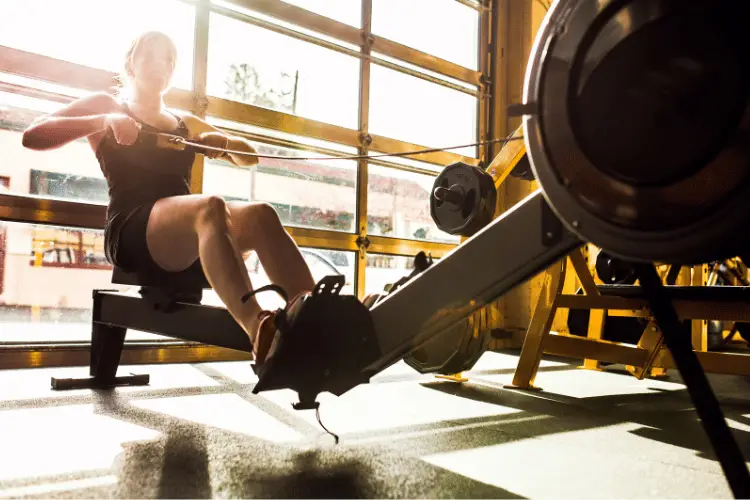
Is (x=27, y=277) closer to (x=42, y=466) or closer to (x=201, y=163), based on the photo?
(x=201, y=163)

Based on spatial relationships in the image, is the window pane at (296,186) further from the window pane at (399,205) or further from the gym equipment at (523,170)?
the gym equipment at (523,170)

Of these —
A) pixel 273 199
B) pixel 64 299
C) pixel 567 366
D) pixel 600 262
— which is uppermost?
pixel 273 199

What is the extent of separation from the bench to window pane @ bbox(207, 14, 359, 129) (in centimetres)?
169

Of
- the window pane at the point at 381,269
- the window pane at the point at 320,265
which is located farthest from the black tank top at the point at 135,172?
the window pane at the point at 381,269

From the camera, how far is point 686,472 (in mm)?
1488

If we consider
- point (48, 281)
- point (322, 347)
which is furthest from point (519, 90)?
point (322, 347)

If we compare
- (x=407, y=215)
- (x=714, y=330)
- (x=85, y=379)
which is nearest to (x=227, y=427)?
(x=85, y=379)

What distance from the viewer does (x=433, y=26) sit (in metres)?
4.94

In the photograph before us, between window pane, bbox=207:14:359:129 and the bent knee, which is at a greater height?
window pane, bbox=207:14:359:129

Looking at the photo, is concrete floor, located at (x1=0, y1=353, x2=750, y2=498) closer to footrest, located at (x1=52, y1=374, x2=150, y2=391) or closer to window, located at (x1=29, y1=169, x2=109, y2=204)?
footrest, located at (x1=52, y1=374, x2=150, y2=391)

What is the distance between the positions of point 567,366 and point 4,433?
3.14 meters

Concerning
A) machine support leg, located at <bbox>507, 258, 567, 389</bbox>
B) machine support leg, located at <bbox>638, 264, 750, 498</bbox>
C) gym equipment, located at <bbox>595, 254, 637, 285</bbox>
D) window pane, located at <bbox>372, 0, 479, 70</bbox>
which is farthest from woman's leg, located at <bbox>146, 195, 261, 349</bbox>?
window pane, located at <bbox>372, 0, 479, 70</bbox>

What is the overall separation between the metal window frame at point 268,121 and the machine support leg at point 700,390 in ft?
9.33

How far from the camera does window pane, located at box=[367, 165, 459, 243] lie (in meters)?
4.45
